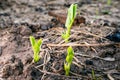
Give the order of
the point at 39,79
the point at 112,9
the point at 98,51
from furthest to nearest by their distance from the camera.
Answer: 1. the point at 112,9
2. the point at 98,51
3. the point at 39,79

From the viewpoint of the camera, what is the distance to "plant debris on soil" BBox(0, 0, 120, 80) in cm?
195

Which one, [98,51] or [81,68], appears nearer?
[81,68]

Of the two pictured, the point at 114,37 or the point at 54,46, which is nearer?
the point at 54,46

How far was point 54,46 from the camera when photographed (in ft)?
7.27

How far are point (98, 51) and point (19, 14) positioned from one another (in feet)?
4.20

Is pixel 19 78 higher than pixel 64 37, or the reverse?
pixel 64 37

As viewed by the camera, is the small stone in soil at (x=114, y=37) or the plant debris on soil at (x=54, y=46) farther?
the small stone in soil at (x=114, y=37)

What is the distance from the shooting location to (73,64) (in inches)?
79.7

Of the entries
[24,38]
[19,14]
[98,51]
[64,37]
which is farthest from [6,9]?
[98,51]

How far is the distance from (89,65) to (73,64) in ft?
0.39

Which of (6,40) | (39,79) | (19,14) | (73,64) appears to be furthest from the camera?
(19,14)

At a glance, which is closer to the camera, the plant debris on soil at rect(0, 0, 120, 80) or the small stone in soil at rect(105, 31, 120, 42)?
the plant debris on soil at rect(0, 0, 120, 80)

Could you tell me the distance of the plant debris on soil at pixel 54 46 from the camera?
195cm

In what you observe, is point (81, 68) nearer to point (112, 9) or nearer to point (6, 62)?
point (6, 62)
